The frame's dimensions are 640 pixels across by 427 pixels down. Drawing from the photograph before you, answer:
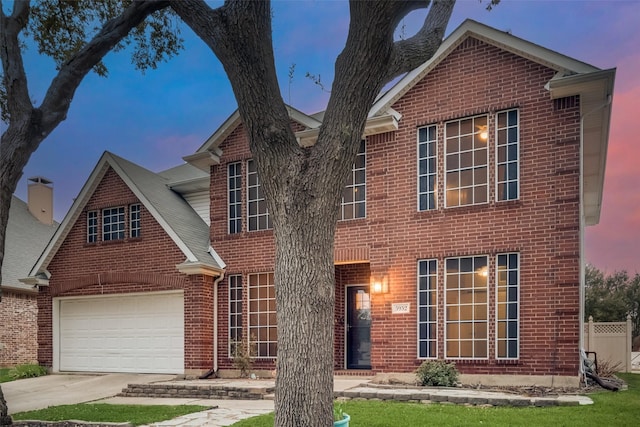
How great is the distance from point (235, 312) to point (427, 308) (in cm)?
525

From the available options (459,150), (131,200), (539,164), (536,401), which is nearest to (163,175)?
(131,200)

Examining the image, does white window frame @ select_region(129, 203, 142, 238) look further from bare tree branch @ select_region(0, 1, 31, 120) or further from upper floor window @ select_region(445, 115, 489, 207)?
upper floor window @ select_region(445, 115, 489, 207)

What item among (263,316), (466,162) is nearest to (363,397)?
(263,316)

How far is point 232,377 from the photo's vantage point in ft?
42.8

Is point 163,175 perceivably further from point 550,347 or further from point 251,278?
point 550,347

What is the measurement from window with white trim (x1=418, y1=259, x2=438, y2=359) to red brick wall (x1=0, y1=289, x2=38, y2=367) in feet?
51.0

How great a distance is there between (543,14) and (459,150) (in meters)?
3.84

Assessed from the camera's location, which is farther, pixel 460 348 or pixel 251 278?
pixel 251 278

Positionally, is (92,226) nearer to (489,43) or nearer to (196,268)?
(196,268)

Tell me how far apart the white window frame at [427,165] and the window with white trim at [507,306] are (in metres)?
2.02

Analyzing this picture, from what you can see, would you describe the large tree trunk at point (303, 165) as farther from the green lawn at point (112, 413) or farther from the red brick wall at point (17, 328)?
the red brick wall at point (17, 328)

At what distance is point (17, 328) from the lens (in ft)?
62.9

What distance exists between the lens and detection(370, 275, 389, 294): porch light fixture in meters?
11.7

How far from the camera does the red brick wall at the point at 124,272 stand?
43.7ft
